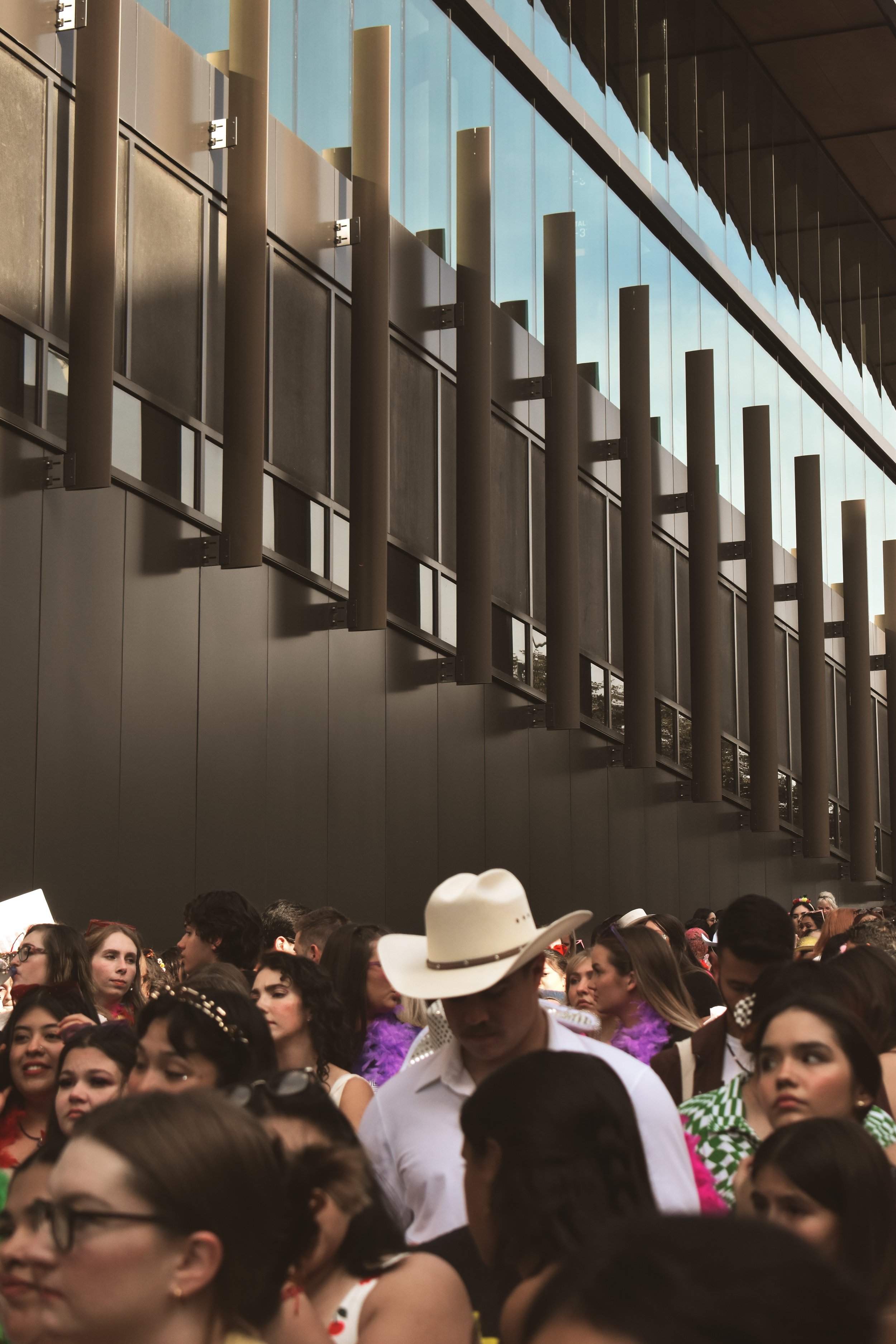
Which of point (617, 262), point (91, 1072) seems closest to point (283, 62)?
point (617, 262)

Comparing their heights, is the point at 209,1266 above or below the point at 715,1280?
below

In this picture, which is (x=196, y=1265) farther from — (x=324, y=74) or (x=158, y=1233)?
(x=324, y=74)

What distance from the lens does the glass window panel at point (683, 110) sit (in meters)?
27.5

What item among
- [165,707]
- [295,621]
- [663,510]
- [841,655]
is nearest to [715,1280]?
[165,707]

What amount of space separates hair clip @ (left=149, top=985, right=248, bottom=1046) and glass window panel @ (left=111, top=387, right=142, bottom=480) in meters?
9.26

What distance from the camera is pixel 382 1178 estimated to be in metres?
3.96

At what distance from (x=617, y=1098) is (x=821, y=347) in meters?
33.8

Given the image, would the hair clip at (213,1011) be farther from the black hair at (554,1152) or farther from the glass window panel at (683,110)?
the glass window panel at (683,110)

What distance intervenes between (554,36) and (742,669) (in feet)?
37.5

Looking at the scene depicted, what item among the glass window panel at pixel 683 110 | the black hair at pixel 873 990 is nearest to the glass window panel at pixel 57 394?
the black hair at pixel 873 990

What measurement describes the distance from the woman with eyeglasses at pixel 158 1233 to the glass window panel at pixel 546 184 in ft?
65.2

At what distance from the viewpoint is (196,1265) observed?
8.08 ft

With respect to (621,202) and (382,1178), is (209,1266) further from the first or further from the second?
(621,202)

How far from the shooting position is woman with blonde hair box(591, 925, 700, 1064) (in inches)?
282
